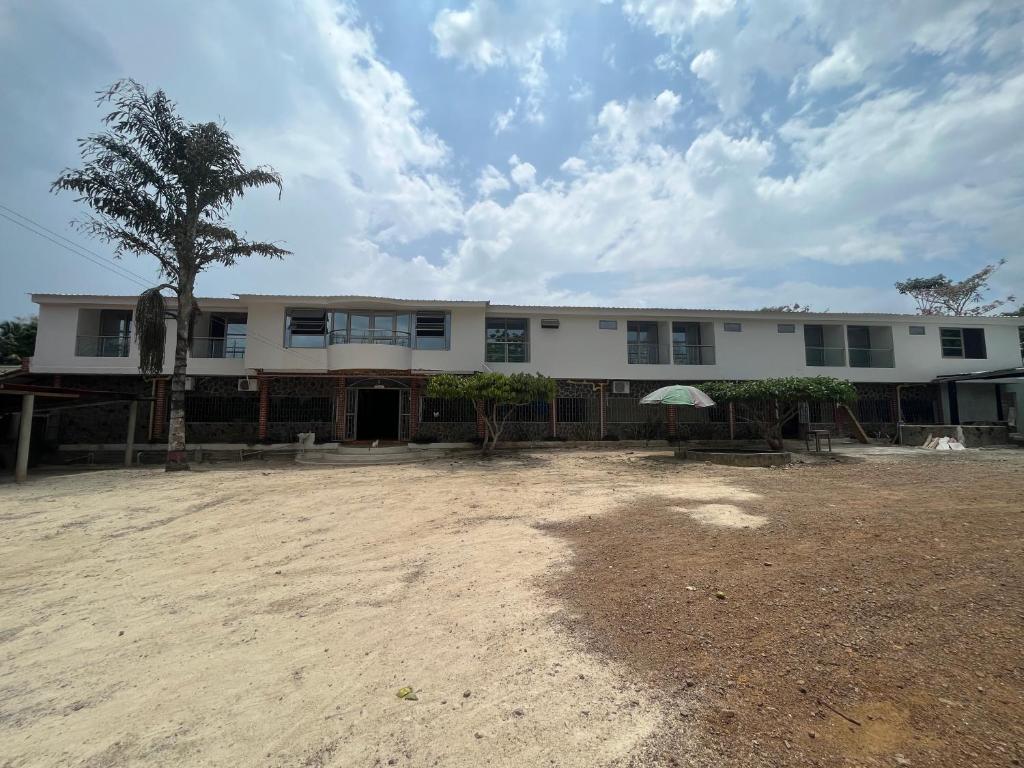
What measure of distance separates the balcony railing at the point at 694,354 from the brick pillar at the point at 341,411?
515 inches

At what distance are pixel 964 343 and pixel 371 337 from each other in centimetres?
2492

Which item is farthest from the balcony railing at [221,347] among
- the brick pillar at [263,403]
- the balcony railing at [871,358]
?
the balcony railing at [871,358]

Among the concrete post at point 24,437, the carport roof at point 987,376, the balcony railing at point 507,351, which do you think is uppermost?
the balcony railing at point 507,351

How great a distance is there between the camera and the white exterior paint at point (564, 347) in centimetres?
1617

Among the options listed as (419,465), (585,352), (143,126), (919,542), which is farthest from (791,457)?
(143,126)

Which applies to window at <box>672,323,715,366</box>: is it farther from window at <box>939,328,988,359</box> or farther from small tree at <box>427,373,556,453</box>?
window at <box>939,328,988,359</box>

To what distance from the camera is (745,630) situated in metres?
3.11

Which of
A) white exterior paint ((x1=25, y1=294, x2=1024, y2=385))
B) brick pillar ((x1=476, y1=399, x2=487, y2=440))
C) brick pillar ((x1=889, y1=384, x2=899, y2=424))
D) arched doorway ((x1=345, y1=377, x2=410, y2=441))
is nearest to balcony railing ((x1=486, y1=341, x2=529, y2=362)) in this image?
white exterior paint ((x1=25, y1=294, x2=1024, y2=385))

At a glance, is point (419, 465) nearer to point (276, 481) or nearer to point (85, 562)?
point (276, 481)

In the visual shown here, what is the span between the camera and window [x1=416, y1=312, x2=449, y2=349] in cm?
1691

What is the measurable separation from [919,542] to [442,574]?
4976 mm

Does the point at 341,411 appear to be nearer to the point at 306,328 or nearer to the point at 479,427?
the point at 306,328

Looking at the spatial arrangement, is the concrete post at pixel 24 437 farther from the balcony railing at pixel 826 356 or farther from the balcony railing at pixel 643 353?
the balcony railing at pixel 826 356

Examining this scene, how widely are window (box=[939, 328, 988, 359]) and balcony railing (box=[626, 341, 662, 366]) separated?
41.3 ft
